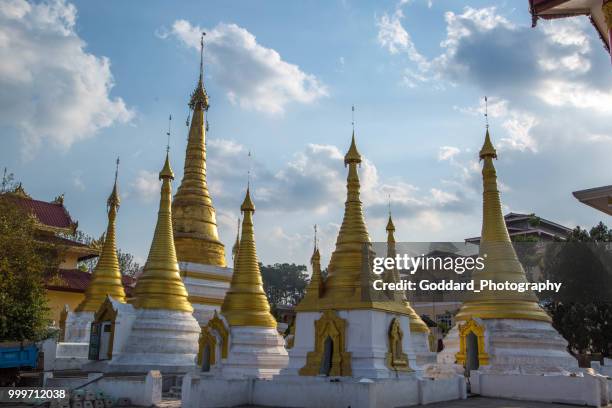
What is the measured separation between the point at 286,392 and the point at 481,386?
769cm

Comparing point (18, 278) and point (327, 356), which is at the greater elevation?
point (18, 278)

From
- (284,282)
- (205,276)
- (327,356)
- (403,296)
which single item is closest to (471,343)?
(403,296)

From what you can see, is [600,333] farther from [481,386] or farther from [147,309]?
[147,309]

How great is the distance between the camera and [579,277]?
3562 centimetres

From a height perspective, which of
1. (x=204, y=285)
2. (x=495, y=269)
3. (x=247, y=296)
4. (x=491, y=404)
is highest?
(x=495, y=269)

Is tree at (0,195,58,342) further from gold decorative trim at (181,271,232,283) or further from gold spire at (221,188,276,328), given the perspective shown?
gold spire at (221,188,276,328)

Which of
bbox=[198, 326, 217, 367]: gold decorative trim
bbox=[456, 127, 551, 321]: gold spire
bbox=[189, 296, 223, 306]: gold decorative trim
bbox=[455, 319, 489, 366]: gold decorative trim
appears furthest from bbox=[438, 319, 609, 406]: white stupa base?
bbox=[189, 296, 223, 306]: gold decorative trim

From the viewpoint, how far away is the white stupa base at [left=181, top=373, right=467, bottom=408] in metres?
15.4

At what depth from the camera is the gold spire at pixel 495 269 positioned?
23.2 metres

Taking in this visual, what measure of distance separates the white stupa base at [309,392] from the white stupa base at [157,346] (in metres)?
6.21

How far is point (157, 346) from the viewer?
76.0ft

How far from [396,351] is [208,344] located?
24.9 ft

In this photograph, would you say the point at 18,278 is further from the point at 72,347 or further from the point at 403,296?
the point at 403,296

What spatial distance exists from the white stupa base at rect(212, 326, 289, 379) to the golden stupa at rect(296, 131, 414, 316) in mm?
4331
